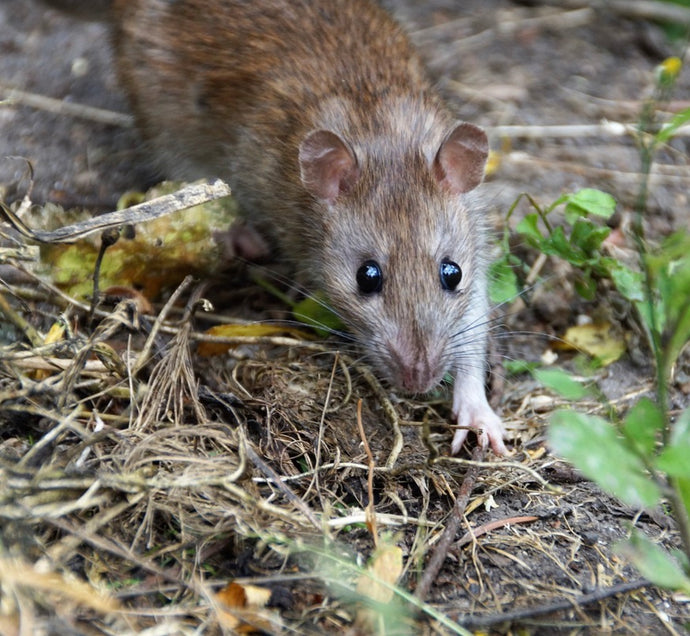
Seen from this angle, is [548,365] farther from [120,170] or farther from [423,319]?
[120,170]

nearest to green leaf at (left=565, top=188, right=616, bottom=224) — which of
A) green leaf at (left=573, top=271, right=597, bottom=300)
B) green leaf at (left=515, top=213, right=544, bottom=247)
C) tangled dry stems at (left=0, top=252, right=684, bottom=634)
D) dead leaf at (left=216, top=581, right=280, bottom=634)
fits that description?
green leaf at (left=515, top=213, right=544, bottom=247)

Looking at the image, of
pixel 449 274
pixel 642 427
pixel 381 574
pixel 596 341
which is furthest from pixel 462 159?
pixel 381 574

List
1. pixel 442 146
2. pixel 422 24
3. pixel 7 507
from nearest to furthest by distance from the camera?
pixel 7 507 → pixel 442 146 → pixel 422 24

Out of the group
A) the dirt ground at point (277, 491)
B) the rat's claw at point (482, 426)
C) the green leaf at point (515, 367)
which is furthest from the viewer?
the green leaf at point (515, 367)

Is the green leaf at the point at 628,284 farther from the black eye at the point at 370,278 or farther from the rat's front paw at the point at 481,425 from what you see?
the black eye at the point at 370,278

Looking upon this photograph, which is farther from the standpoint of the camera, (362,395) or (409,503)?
(362,395)

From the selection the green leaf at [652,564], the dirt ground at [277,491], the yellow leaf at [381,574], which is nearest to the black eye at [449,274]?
the dirt ground at [277,491]

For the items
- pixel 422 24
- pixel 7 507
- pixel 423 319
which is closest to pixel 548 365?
pixel 423 319
